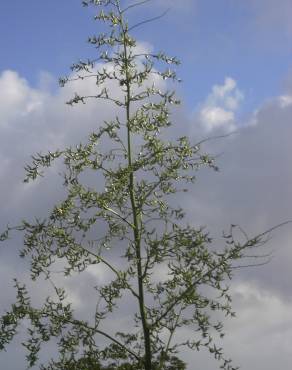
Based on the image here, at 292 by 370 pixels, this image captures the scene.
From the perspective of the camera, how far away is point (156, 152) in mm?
16969

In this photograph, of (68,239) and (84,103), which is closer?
(68,239)

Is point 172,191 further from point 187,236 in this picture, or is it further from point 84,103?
point 84,103

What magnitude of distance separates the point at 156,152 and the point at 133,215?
1.33 meters

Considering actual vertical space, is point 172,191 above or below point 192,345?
above

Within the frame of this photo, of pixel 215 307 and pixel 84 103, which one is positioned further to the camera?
pixel 84 103

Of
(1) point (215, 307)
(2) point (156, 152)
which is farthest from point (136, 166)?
(1) point (215, 307)

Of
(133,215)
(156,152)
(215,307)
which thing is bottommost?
(215,307)

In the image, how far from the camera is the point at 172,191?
1709cm

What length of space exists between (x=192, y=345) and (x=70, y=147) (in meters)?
4.55

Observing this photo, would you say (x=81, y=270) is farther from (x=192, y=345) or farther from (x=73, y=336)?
(x=192, y=345)

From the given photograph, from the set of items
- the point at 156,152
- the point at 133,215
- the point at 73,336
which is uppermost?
the point at 156,152

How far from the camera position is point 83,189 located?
16.8m

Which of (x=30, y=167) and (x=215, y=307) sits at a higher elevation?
(x=30, y=167)

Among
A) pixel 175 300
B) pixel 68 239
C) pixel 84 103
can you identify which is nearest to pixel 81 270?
pixel 68 239
